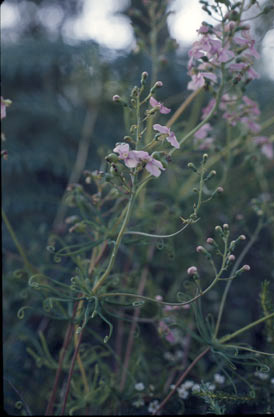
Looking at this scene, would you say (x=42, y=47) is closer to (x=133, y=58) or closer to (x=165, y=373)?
(x=133, y=58)

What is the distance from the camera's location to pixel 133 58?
4.89ft

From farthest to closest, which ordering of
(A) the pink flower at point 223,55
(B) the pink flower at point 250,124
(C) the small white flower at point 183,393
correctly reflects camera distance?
(B) the pink flower at point 250,124 < (C) the small white flower at point 183,393 < (A) the pink flower at point 223,55

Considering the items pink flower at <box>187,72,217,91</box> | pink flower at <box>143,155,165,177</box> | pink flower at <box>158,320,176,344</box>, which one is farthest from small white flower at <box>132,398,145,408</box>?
pink flower at <box>187,72,217,91</box>

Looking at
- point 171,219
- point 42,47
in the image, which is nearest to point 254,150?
point 171,219

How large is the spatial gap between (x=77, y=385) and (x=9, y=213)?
69 centimetres

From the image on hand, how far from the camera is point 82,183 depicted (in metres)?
1.31

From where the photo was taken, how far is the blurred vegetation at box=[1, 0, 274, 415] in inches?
36.9

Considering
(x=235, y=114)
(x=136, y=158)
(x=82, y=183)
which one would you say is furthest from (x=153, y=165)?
(x=82, y=183)

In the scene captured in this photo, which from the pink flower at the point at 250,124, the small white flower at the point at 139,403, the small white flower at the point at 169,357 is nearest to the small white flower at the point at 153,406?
the small white flower at the point at 139,403

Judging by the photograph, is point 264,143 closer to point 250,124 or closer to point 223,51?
point 250,124

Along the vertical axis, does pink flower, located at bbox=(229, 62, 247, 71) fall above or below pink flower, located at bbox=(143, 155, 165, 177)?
above

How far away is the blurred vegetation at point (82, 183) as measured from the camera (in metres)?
0.94

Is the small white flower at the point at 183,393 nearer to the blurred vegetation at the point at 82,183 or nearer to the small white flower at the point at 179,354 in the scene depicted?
the blurred vegetation at the point at 82,183

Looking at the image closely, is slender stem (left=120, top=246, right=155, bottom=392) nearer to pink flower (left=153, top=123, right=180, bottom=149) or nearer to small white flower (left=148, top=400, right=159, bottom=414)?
small white flower (left=148, top=400, right=159, bottom=414)
